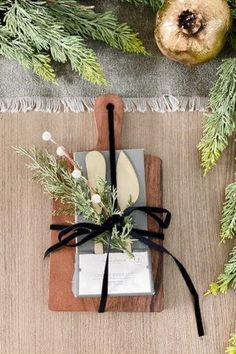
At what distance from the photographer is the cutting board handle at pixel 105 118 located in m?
0.97

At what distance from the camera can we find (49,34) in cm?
95

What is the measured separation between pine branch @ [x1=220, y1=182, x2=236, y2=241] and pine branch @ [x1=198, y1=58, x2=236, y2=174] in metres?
0.05

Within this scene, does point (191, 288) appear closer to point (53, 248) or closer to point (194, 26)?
point (53, 248)

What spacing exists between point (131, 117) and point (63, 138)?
0.12 m

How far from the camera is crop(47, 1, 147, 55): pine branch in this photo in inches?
38.7

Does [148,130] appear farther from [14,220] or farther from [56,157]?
[14,220]

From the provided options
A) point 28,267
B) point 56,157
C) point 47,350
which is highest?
point 56,157

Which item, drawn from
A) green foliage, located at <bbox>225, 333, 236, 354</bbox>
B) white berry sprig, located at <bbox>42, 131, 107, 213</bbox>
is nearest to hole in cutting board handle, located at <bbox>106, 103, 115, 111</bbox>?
white berry sprig, located at <bbox>42, 131, 107, 213</bbox>

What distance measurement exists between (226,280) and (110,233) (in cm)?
19

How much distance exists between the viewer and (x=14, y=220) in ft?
3.17

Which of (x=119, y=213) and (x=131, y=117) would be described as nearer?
(x=119, y=213)

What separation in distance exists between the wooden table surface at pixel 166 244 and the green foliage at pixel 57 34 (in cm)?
9

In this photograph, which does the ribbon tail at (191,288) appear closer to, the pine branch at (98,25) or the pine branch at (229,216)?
the pine branch at (229,216)

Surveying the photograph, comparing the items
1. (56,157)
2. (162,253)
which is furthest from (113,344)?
(56,157)
